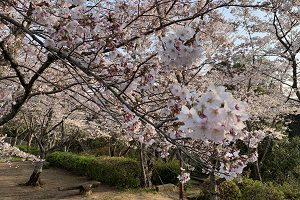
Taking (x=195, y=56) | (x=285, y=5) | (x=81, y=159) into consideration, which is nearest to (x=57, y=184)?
(x=81, y=159)

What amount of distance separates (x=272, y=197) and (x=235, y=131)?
9.28 m

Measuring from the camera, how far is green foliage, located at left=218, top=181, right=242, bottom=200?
10.9 m

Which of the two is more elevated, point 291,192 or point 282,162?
point 282,162

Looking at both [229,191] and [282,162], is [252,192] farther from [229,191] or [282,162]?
[282,162]

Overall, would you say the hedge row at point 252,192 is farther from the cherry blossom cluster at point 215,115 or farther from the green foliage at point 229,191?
the cherry blossom cluster at point 215,115

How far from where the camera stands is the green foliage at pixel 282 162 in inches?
575

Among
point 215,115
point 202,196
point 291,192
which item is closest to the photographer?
point 215,115

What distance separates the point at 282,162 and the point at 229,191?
513cm

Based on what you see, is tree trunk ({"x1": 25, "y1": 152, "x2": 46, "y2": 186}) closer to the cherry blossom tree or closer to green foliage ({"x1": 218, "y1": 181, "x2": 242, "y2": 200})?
green foliage ({"x1": 218, "y1": 181, "x2": 242, "y2": 200})

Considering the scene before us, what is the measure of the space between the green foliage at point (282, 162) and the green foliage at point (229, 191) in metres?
4.32

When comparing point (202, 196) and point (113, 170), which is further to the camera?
point (113, 170)

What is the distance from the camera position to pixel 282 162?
A: 49.2 feet

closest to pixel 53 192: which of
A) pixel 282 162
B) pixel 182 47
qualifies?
pixel 282 162

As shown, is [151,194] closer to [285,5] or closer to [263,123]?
[263,123]
